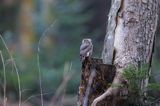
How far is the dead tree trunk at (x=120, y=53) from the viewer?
4.91 m

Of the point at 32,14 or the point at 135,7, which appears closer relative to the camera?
the point at 135,7

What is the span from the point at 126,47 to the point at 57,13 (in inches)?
425

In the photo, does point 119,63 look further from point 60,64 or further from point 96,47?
point 96,47

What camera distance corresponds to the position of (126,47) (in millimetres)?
5027

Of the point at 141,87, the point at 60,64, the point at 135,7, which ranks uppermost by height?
the point at 135,7

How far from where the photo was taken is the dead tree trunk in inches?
193

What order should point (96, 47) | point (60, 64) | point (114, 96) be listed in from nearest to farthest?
point (114, 96) → point (60, 64) → point (96, 47)

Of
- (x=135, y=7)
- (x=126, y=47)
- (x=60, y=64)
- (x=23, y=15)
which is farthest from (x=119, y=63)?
(x=23, y=15)

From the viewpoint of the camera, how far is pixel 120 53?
5035 mm

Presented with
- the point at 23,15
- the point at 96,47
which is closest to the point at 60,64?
the point at 96,47

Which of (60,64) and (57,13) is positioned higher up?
(57,13)

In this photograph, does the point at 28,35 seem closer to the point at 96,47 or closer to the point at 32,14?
the point at 32,14

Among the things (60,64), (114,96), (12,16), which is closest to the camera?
(114,96)

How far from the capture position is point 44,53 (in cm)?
1385
